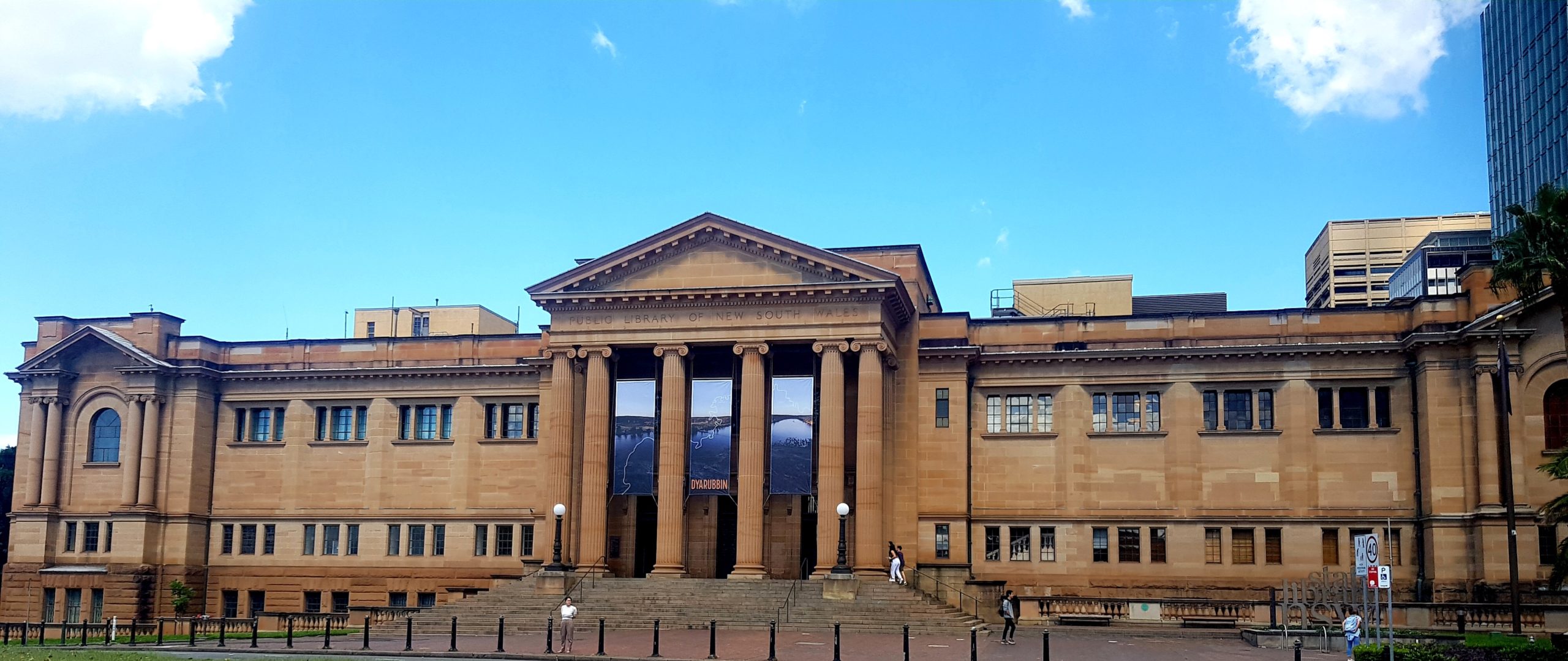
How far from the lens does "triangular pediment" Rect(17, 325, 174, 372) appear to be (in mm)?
61219

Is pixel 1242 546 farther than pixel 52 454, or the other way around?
pixel 52 454

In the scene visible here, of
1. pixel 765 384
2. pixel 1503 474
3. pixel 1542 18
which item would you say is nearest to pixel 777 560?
pixel 765 384

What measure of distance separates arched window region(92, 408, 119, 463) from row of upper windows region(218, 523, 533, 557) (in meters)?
5.87

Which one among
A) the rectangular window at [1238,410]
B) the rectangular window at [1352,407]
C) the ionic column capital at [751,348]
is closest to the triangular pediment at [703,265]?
the ionic column capital at [751,348]

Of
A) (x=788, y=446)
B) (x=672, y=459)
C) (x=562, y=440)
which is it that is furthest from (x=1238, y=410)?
(x=562, y=440)

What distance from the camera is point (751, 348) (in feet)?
172

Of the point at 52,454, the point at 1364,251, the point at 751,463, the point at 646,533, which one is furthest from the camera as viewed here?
the point at 1364,251

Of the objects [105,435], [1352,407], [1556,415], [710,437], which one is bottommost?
[710,437]

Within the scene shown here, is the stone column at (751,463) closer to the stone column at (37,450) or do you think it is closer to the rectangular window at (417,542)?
the rectangular window at (417,542)

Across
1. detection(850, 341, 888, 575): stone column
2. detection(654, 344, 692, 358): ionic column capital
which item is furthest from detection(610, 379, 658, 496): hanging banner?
detection(850, 341, 888, 575): stone column

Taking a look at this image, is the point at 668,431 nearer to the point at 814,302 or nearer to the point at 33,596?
the point at 814,302

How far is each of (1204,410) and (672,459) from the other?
2094 cm

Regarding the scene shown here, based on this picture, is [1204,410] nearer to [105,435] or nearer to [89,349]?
[105,435]

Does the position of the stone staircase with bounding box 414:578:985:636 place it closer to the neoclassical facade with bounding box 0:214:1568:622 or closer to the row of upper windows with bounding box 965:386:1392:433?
the neoclassical facade with bounding box 0:214:1568:622
